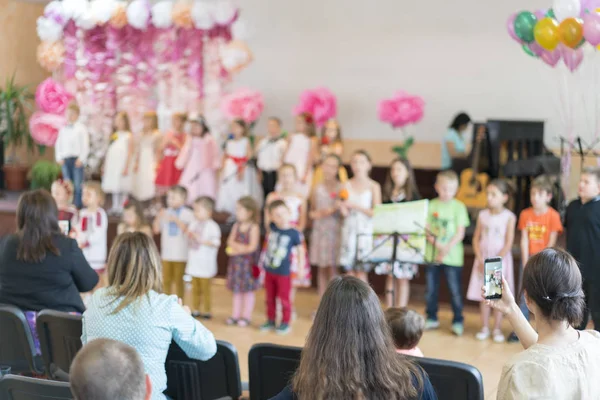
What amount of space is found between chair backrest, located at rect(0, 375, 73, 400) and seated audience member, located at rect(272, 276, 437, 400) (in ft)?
2.39

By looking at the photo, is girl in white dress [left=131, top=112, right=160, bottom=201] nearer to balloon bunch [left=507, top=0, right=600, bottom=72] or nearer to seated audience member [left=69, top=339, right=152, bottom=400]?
balloon bunch [left=507, top=0, right=600, bottom=72]

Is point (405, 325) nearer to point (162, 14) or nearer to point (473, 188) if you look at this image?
point (473, 188)

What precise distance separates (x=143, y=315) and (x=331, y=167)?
3269mm

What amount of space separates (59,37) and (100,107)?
3.40ft

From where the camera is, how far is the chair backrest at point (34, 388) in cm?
227

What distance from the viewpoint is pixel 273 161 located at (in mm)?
8047

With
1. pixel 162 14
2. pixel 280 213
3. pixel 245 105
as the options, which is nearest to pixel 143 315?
pixel 280 213

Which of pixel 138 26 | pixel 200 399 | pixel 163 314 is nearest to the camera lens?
pixel 163 314

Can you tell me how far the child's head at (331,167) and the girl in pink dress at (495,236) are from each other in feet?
3.76

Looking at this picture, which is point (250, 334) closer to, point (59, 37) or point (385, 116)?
point (385, 116)

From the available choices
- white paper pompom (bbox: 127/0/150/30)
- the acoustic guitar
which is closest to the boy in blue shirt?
the acoustic guitar

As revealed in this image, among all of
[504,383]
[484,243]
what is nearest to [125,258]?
[504,383]

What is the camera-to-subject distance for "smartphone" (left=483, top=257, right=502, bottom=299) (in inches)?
101

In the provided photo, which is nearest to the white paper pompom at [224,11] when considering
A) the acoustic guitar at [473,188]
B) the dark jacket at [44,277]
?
the acoustic guitar at [473,188]
